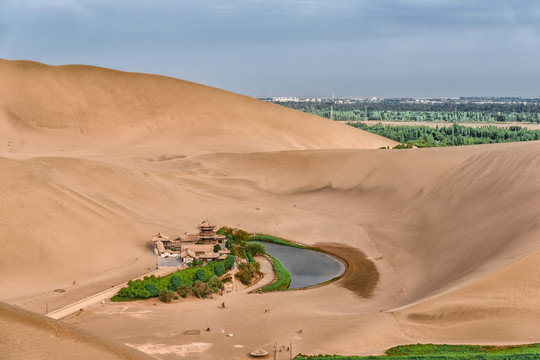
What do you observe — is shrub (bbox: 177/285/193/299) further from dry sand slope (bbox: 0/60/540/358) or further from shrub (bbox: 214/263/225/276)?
shrub (bbox: 214/263/225/276)

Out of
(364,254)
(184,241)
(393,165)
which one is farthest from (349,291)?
(393,165)

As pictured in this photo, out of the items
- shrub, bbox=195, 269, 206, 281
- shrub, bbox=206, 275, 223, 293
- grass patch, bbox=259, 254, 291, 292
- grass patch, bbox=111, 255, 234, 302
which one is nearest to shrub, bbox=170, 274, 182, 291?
grass patch, bbox=111, 255, 234, 302

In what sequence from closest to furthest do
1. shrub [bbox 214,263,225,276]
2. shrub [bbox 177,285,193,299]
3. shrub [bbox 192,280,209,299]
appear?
1. shrub [bbox 177,285,193,299]
2. shrub [bbox 192,280,209,299]
3. shrub [bbox 214,263,225,276]

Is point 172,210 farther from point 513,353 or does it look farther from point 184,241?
point 513,353

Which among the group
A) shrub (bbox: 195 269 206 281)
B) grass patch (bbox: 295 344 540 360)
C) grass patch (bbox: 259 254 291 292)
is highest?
shrub (bbox: 195 269 206 281)

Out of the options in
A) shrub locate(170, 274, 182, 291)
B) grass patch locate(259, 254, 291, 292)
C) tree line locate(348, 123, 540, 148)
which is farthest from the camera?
tree line locate(348, 123, 540, 148)

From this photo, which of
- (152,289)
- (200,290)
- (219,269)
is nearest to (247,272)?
(219,269)
